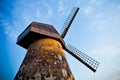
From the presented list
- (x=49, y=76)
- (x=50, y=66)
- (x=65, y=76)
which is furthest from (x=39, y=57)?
(x=65, y=76)

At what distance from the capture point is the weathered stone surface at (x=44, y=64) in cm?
635

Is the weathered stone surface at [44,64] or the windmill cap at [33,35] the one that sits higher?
the windmill cap at [33,35]

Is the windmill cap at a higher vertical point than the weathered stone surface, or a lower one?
higher

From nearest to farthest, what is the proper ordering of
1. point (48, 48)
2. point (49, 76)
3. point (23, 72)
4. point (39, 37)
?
1. point (49, 76)
2. point (23, 72)
3. point (48, 48)
4. point (39, 37)

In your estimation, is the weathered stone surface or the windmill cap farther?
the windmill cap

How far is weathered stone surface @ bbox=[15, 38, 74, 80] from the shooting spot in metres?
6.35

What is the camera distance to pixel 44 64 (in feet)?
A: 22.0

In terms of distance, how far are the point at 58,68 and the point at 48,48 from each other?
4.85 ft

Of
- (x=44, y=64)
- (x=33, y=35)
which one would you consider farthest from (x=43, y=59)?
(x=33, y=35)

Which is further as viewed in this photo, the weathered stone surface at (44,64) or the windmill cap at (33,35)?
the windmill cap at (33,35)

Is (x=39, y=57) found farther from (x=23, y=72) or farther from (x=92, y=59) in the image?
(x=92, y=59)

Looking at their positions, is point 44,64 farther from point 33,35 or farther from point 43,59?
point 33,35

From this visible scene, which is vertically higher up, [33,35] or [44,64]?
[33,35]

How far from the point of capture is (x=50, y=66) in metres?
6.72
